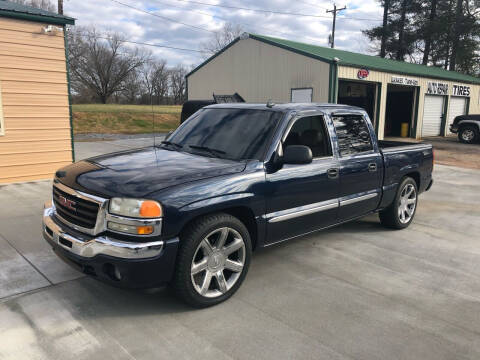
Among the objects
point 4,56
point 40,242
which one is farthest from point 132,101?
point 40,242

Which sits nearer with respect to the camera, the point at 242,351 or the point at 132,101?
the point at 242,351

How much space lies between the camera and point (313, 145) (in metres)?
4.57

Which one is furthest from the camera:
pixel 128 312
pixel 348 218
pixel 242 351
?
pixel 348 218

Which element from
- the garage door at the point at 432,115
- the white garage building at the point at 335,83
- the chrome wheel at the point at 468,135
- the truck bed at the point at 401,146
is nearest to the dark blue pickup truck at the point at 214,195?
the truck bed at the point at 401,146

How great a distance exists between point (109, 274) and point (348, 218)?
9.92 ft

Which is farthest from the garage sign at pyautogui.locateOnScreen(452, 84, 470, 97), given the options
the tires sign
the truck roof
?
the truck roof

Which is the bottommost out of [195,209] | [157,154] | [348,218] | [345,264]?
[345,264]

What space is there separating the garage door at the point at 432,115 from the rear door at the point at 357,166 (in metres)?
21.2

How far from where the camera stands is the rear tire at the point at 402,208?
5.88 meters

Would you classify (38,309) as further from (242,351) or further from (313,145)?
(313,145)

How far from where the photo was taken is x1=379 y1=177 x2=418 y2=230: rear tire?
5.88 metres

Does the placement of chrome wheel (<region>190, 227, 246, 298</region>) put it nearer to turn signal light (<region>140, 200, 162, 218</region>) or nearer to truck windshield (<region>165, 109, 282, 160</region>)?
turn signal light (<region>140, 200, 162, 218</region>)

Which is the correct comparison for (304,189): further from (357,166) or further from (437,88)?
(437,88)

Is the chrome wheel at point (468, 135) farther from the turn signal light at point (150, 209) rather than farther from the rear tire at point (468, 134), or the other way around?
the turn signal light at point (150, 209)
